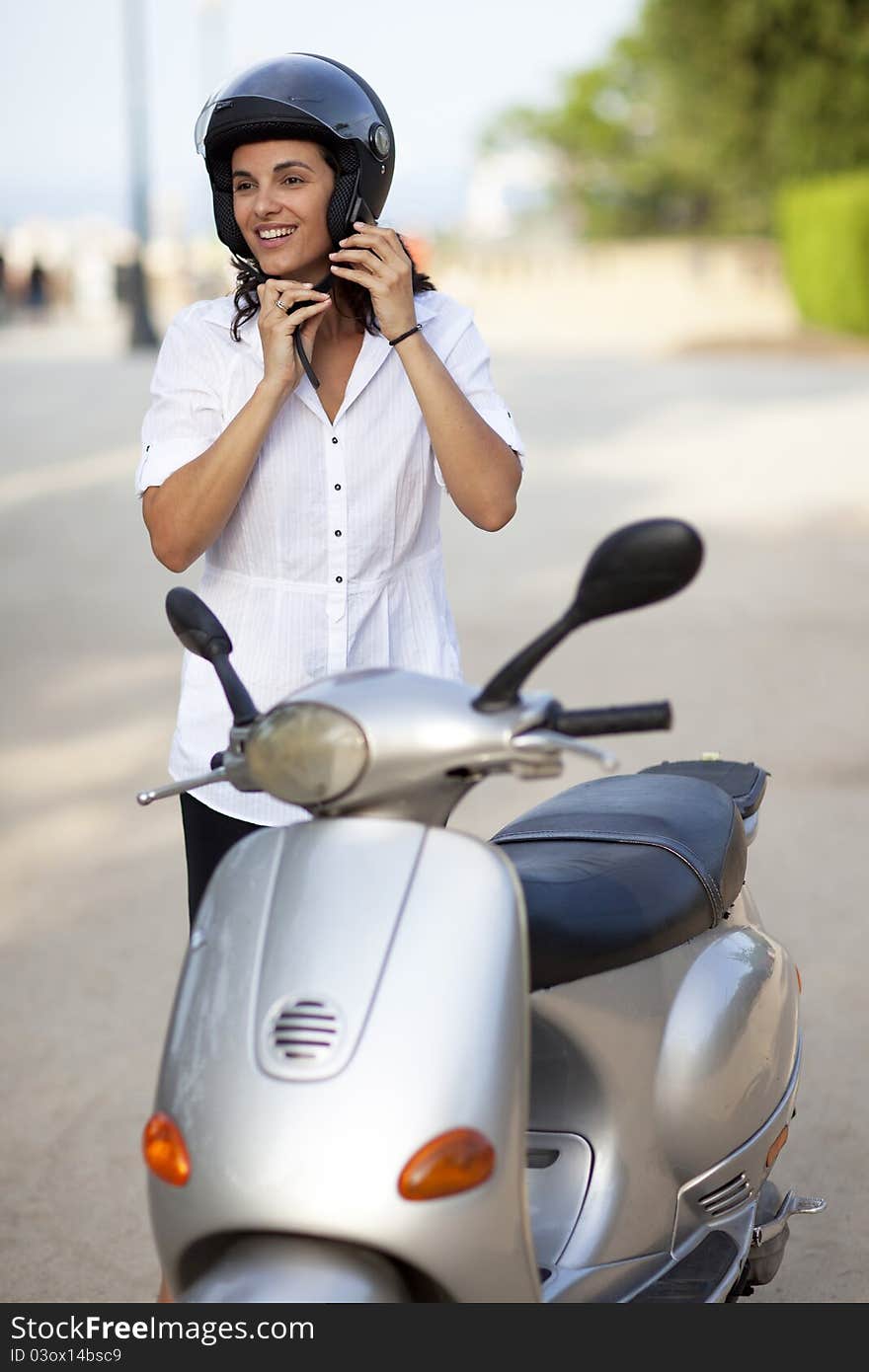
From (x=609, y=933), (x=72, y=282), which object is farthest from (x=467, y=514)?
(x=72, y=282)

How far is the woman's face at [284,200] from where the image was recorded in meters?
2.51

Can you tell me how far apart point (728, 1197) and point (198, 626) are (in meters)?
1.11

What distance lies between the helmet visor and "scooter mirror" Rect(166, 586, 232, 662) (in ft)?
2.29

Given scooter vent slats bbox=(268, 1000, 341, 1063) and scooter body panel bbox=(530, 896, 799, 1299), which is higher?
scooter vent slats bbox=(268, 1000, 341, 1063)

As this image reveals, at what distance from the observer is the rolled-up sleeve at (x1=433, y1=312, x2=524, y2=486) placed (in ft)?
8.68

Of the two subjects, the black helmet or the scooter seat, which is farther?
the black helmet

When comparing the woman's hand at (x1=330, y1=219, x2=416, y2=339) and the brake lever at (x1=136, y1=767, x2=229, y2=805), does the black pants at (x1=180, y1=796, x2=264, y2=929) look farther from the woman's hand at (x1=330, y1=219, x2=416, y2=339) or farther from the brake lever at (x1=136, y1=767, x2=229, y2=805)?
the woman's hand at (x1=330, y1=219, x2=416, y2=339)

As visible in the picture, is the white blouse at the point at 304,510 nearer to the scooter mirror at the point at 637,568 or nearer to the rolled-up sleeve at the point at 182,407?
the rolled-up sleeve at the point at 182,407

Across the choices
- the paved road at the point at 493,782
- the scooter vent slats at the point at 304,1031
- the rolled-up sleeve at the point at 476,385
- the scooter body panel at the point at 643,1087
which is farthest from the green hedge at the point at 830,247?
the scooter vent slats at the point at 304,1031

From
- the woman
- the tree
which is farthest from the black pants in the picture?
the tree

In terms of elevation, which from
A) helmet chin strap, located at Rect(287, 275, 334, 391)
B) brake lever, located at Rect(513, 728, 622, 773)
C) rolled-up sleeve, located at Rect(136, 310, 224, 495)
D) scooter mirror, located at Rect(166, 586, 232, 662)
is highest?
helmet chin strap, located at Rect(287, 275, 334, 391)

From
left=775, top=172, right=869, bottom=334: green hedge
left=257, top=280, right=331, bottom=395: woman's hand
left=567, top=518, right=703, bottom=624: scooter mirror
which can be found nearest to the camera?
left=567, top=518, right=703, bottom=624: scooter mirror

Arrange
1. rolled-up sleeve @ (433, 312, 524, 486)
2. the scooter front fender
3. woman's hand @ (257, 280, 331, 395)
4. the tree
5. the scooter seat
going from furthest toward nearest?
the tree < rolled-up sleeve @ (433, 312, 524, 486) < woman's hand @ (257, 280, 331, 395) < the scooter seat < the scooter front fender

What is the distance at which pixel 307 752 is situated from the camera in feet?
6.48
